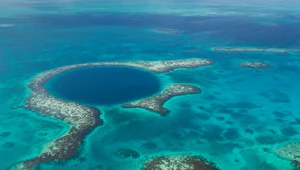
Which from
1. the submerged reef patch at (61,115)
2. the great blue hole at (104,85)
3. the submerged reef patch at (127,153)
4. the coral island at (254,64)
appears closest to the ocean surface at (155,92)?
the great blue hole at (104,85)

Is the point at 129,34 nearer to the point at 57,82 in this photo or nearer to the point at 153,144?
the point at 57,82

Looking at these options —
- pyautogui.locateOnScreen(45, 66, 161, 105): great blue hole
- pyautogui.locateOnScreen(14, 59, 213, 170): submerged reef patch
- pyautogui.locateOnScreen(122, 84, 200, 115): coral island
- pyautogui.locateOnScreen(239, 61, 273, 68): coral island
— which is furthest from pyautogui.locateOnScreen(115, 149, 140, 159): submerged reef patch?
pyautogui.locateOnScreen(239, 61, 273, 68): coral island

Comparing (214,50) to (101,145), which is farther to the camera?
(214,50)

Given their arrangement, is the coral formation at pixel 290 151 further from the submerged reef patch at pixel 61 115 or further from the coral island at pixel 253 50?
the coral island at pixel 253 50

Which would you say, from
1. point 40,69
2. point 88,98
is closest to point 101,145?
point 88,98

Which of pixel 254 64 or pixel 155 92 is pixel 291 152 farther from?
pixel 254 64

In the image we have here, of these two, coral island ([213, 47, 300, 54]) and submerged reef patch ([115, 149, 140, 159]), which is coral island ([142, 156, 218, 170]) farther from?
coral island ([213, 47, 300, 54])
